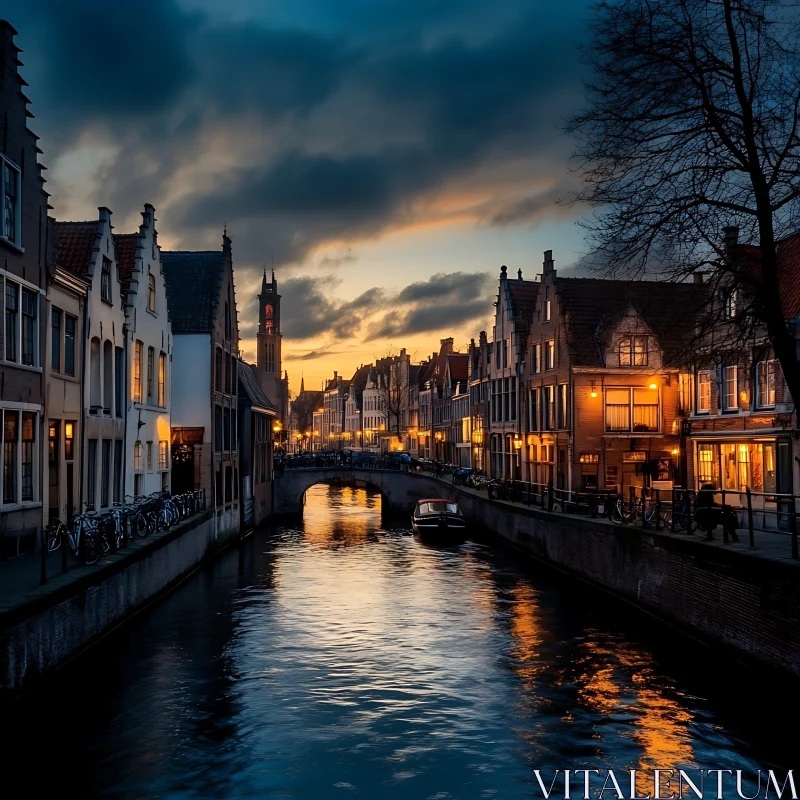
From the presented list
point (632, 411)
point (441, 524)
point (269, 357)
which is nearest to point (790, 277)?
point (632, 411)

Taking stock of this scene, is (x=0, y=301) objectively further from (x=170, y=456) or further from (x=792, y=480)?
(x=792, y=480)

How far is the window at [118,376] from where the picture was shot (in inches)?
1227

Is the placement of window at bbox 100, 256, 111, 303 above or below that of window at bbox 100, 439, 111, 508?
above

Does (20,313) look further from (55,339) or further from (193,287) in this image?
(193,287)

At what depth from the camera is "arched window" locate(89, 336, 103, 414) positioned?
28.3 meters

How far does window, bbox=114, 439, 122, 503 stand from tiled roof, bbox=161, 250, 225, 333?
11.6 metres

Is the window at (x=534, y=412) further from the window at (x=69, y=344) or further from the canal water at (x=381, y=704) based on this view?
the window at (x=69, y=344)

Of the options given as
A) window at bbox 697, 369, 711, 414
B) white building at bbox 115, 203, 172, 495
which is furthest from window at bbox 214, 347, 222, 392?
window at bbox 697, 369, 711, 414

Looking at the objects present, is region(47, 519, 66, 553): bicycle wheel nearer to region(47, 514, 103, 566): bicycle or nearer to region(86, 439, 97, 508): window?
region(47, 514, 103, 566): bicycle

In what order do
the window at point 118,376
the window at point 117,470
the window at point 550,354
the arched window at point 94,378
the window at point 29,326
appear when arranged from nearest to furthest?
the window at point 29,326 → the arched window at point 94,378 → the window at point 117,470 → the window at point 118,376 → the window at point 550,354

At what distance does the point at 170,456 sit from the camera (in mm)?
39719

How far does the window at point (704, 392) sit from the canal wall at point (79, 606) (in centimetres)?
2097

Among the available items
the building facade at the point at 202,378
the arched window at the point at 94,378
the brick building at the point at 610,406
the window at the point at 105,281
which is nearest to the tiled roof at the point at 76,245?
the window at the point at 105,281

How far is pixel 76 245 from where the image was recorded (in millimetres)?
29344
